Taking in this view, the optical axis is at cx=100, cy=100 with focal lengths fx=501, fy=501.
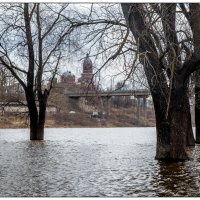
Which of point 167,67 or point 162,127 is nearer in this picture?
point 167,67

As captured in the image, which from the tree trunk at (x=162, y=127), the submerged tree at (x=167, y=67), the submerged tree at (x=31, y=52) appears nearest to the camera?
the submerged tree at (x=167, y=67)

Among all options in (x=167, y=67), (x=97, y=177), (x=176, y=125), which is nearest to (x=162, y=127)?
(x=176, y=125)

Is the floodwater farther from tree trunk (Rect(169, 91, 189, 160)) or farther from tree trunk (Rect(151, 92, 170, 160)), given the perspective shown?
tree trunk (Rect(169, 91, 189, 160))

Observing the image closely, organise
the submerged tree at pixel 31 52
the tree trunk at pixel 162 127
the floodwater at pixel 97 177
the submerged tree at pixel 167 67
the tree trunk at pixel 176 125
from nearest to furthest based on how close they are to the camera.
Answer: the floodwater at pixel 97 177
the submerged tree at pixel 167 67
the tree trunk at pixel 176 125
the tree trunk at pixel 162 127
the submerged tree at pixel 31 52

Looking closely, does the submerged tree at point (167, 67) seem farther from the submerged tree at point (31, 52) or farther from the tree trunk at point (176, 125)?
the submerged tree at point (31, 52)

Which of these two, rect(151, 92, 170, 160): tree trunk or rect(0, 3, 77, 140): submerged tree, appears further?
rect(0, 3, 77, 140): submerged tree

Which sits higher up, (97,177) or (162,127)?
(162,127)

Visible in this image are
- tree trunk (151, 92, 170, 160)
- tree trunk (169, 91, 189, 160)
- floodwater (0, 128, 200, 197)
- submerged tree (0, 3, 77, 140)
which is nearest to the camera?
floodwater (0, 128, 200, 197)

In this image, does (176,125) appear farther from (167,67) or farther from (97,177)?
(97,177)

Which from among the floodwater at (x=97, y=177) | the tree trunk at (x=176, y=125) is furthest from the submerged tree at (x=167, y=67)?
the floodwater at (x=97, y=177)

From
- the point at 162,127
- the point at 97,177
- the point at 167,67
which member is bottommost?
the point at 97,177

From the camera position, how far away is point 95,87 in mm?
17859

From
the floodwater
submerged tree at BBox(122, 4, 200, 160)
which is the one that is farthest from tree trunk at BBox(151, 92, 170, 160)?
the floodwater

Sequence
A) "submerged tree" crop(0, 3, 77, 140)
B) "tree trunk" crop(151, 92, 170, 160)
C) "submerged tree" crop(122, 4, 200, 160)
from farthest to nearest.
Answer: "submerged tree" crop(0, 3, 77, 140)
"tree trunk" crop(151, 92, 170, 160)
"submerged tree" crop(122, 4, 200, 160)
